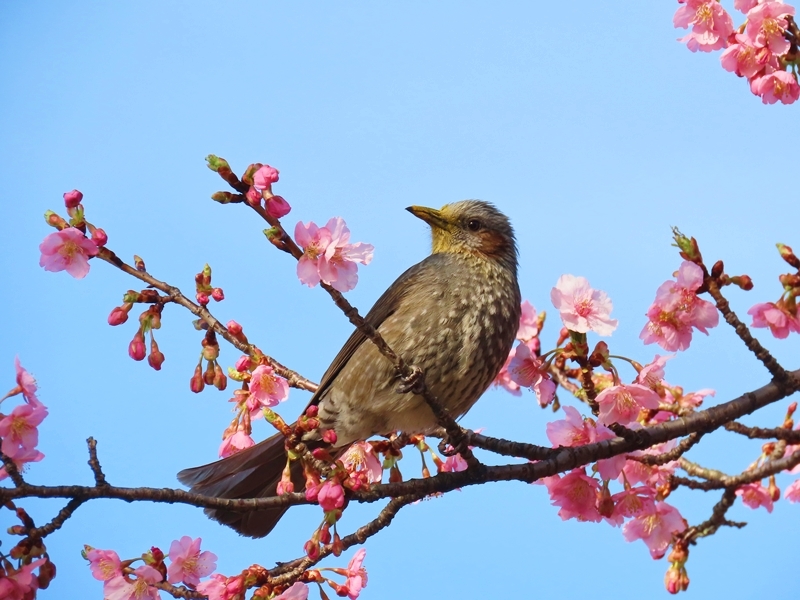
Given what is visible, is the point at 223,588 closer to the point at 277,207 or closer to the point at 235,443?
the point at 235,443

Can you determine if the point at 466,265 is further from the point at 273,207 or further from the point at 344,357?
the point at 273,207

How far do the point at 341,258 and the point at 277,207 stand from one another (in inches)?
9.9

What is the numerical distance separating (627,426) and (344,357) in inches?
56.5

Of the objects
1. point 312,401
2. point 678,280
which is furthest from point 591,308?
point 312,401

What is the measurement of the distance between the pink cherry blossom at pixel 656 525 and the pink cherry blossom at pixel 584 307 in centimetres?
84

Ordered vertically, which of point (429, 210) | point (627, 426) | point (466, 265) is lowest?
point (627, 426)

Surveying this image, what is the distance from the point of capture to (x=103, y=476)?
8.59 feet

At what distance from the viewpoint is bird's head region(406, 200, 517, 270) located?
4.51 m

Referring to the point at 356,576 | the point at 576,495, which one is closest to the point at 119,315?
the point at 356,576

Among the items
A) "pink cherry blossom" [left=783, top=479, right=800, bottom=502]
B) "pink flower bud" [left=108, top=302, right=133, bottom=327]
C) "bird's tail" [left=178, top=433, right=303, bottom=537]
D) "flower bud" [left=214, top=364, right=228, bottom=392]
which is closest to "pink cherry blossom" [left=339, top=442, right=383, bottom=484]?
"bird's tail" [left=178, top=433, right=303, bottom=537]

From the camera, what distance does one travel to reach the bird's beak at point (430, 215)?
4453 millimetres

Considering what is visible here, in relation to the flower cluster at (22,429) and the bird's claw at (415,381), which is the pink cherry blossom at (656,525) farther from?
the flower cluster at (22,429)

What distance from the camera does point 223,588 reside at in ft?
9.08

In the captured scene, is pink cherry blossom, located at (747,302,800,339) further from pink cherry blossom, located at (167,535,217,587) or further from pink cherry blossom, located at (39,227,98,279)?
pink cherry blossom, located at (39,227,98,279)
